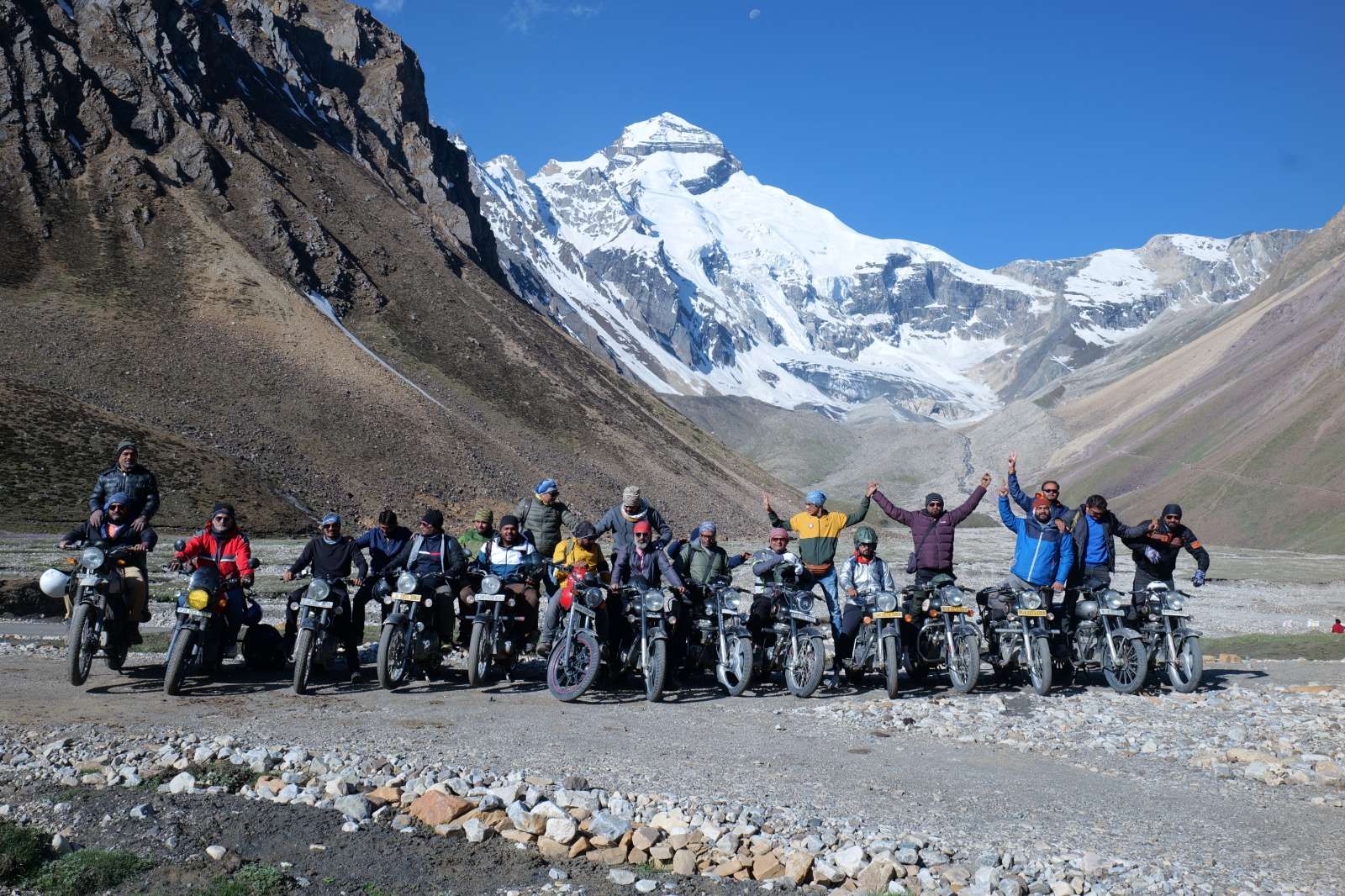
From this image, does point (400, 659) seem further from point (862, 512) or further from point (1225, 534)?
point (1225, 534)

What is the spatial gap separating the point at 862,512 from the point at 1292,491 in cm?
10122

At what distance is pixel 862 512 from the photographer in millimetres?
15727

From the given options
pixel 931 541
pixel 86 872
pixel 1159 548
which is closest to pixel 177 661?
pixel 86 872

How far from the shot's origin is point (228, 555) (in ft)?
41.7

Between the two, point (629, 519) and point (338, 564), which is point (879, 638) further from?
point (338, 564)

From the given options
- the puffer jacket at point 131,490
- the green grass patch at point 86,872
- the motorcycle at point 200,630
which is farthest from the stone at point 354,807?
the puffer jacket at point 131,490

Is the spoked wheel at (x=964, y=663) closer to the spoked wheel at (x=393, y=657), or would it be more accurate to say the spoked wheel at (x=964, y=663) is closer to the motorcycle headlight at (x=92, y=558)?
the spoked wheel at (x=393, y=657)

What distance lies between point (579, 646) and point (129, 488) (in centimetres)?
598

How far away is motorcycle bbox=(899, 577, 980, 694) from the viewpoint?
43.7ft

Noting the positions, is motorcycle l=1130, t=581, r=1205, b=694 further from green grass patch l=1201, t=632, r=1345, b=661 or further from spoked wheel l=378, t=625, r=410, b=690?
spoked wheel l=378, t=625, r=410, b=690

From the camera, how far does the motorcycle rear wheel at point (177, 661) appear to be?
37.6 feet

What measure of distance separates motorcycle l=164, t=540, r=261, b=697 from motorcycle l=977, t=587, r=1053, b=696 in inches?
385

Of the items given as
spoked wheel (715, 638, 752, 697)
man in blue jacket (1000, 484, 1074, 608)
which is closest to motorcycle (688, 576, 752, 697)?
spoked wheel (715, 638, 752, 697)

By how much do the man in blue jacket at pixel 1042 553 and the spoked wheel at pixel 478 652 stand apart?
709cm
